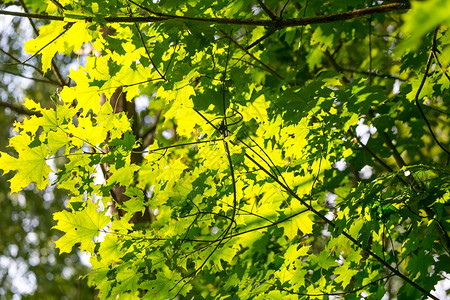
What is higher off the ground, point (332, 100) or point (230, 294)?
point (332, 100)

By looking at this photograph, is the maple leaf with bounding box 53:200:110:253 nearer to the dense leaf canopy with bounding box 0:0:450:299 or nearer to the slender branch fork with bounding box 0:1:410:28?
the dense leaf canopy with bounding box 0:0:450:299

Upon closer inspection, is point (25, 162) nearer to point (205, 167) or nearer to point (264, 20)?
point (205, 167)

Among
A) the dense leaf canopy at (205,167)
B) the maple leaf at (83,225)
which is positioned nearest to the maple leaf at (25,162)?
the dense leaf canopy at (205,167)

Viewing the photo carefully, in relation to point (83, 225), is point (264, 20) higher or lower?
higher

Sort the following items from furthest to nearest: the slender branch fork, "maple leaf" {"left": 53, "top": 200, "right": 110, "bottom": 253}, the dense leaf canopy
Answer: "maple leaf" {"left": 53, "top": 200, "right": 110, "bottom": 253} → the dense leaf canopy → the slender branch fork

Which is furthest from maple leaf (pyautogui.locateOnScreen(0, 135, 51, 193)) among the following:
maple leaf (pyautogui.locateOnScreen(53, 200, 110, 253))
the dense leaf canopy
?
maple leaf (pyautogui.locateOnScreen(53, 200, 110, 253))

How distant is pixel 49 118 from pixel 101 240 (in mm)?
451

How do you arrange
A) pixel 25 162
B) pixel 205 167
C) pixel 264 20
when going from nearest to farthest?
1. pixel 264 20
2. pixel 25 162
3. pixel 205 167

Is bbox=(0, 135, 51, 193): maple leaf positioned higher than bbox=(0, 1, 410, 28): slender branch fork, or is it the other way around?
bbox=(0, 1, 410, 28): slender branch fork

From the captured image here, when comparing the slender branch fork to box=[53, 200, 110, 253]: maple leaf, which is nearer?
the slender branch fork

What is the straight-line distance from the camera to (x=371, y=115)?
8.31ft

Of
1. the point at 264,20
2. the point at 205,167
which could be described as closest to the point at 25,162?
the point at 205,167

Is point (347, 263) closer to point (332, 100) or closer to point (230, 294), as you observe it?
point (230, 294)

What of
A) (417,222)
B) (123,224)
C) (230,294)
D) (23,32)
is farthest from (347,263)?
(23,32)
